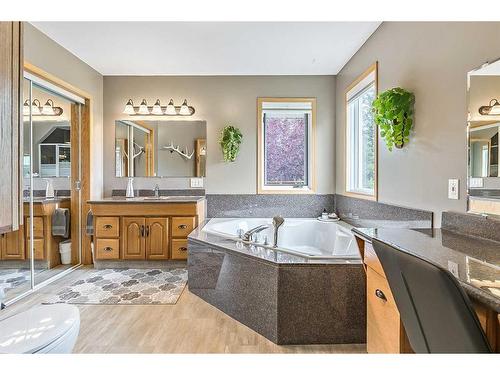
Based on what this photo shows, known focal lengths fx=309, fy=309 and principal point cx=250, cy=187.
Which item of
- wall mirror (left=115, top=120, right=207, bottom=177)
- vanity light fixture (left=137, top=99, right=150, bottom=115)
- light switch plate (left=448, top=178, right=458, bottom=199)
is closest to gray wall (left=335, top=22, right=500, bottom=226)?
light switch plate (left=448, top=178, right=458, bottom=199)

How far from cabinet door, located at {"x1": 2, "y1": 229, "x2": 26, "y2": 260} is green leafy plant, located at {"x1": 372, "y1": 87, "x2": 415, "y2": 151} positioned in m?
3.27

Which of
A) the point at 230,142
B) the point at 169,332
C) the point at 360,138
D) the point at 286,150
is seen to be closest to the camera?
the point at 169,332

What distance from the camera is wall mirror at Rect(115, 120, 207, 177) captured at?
4.02 m

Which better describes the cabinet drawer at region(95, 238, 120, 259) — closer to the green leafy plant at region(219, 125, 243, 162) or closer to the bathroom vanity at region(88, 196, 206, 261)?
the bathroom vanity at region(88, 196, 206, 261)

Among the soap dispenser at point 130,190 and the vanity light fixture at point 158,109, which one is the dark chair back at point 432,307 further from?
the soap dispenser at point 130,190

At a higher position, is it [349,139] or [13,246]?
[349,139]

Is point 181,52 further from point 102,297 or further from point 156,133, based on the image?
point 102,297

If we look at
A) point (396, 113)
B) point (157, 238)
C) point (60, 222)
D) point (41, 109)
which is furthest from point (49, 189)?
point (396, 113)

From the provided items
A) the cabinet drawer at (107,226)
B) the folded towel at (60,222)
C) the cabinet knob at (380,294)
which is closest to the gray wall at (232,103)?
the cabinet drawer at (107,226)

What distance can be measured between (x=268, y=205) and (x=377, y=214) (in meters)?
1.53

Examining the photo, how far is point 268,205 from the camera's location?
156 inches

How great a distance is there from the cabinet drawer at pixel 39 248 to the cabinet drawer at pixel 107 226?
524 mm

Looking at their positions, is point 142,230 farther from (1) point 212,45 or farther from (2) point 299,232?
(1) point 212,45

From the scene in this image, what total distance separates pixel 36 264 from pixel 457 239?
139 inches
